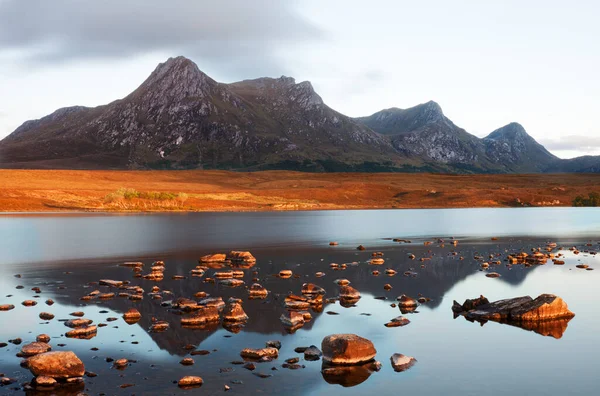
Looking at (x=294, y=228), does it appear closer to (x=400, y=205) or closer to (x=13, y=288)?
(x=13, y=288)

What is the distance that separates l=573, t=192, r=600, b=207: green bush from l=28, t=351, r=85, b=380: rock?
17977 centimetres

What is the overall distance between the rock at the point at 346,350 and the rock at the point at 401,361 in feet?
2.82

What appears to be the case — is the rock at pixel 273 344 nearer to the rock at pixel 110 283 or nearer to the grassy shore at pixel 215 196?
the rock at pixel 110 283

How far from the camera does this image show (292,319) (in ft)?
82.4

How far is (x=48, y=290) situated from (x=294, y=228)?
2095 inches

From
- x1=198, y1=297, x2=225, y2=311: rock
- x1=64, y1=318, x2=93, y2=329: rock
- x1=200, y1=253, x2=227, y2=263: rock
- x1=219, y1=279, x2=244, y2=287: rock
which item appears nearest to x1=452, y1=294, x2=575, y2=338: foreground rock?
x1=198, y1=297, x2=225, y2=311: rock

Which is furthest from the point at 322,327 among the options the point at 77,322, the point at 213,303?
the point at 77,322

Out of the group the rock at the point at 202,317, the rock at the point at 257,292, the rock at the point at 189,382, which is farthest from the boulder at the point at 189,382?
the rock at the point at 257,292

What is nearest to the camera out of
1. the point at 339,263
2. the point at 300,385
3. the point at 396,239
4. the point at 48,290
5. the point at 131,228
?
the point at 300,385

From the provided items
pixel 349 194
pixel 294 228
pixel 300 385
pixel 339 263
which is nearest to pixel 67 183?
pixel 349 194

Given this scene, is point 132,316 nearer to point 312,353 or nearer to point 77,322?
point 77,322

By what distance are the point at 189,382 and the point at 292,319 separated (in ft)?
27.9

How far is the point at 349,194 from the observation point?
17275 cm

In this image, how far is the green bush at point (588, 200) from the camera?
169750 millimetres
